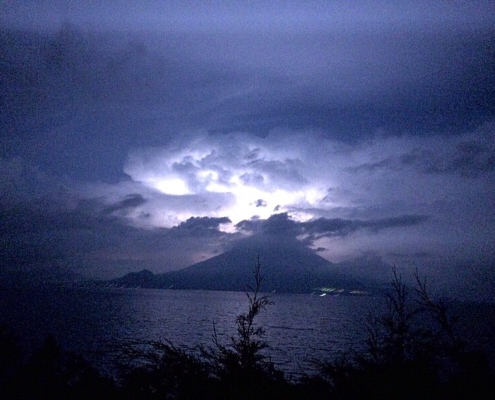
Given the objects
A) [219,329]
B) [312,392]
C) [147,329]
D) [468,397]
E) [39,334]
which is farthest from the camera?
[219,329]

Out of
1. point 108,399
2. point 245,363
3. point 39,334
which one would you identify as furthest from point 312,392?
point 39,334

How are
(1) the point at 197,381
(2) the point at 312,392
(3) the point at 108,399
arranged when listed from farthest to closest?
(3) the point at 108,399 < (2) the point at 312,392 < (1) the point at 197,381

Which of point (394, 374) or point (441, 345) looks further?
point (441, 345)

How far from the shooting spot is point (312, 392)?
7207 millimetres

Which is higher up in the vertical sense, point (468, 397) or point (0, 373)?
point (468, 397)

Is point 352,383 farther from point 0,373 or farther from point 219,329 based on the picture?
point 219,329

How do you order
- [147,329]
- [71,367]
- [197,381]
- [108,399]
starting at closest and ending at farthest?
[197,381] → [108,399] → [71,367] → [147,329]

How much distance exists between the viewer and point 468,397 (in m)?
6.00

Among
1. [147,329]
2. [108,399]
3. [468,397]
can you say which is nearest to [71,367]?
[108,399]

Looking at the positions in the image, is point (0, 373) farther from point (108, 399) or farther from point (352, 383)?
point (352, 383)

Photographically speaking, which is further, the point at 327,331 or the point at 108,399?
the point at 327,331

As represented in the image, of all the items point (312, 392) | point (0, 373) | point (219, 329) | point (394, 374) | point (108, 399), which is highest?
point (394, 374)

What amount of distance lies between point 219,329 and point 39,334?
116 ft

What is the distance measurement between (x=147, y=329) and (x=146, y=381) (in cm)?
7972
